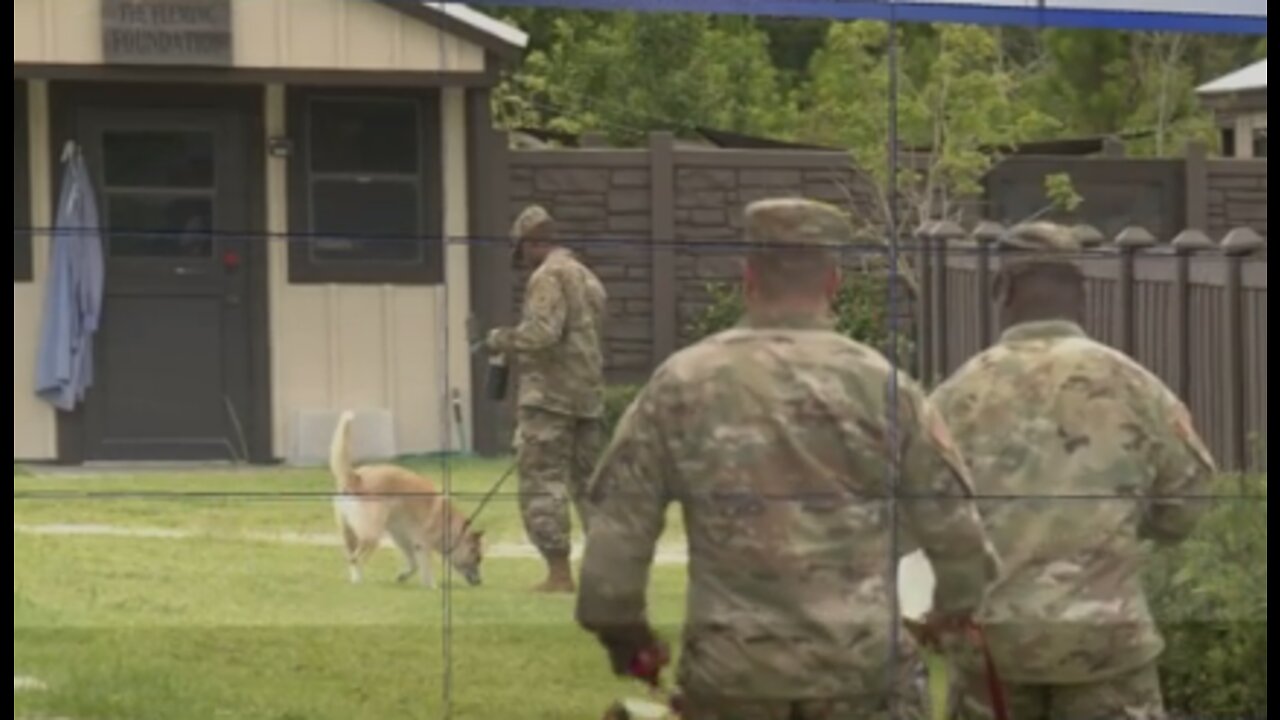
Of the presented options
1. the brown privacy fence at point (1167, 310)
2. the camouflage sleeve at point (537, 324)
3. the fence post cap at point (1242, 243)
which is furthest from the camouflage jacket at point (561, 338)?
the fence post cap at point (1242, 243)

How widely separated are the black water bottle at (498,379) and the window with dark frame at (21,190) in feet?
3.76

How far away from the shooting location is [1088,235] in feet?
25.4

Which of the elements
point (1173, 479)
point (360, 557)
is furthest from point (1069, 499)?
point (360, 557)

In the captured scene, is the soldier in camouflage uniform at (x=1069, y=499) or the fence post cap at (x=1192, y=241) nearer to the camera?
the soldier in camouflage uniform at (x=1069, y=499)

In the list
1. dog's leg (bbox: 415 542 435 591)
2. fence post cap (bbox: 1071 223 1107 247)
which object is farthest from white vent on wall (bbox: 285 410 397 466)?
fence post cap (bbox: 1071 223 1107 247)

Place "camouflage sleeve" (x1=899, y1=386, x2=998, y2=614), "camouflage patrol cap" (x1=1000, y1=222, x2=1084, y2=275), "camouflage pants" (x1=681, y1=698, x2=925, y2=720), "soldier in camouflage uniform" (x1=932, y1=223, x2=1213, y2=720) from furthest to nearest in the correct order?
1. "camouflage patrol cap" (x1=1000, y1=222, x2=1084, y2=275)
2. "soldier in camouflage uniform" (x1=932, y1=223, x2=1213, y2=720)
3. "camouflage sleeve" (x1=899, y1=386, x2=998, y2=614)
4. "camouflage pants" (x1=681, y1=698, x2=925, y2=720)

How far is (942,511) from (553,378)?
3.51 ft

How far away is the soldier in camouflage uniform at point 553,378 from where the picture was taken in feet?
24.6

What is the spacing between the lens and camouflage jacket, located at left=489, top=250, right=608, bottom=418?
752 centimetres

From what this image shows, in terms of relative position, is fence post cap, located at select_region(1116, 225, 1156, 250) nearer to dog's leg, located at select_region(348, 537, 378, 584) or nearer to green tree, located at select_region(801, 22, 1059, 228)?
green tree, located at select_region(801, 22, 1059, 228)

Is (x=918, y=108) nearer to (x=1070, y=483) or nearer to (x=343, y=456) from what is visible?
(x=1070, y=483)

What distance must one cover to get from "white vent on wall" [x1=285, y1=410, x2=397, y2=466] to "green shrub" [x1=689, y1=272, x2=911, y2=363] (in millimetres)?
817

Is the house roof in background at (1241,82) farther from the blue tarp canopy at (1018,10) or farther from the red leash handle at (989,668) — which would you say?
the red leash handle at (989,668)

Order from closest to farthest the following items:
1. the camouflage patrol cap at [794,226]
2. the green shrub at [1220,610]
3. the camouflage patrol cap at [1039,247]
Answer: the camouflage patrol cap at [794,226]
the camouflage patrol cap at [1039,247]
the green shrub at [1220,610]
